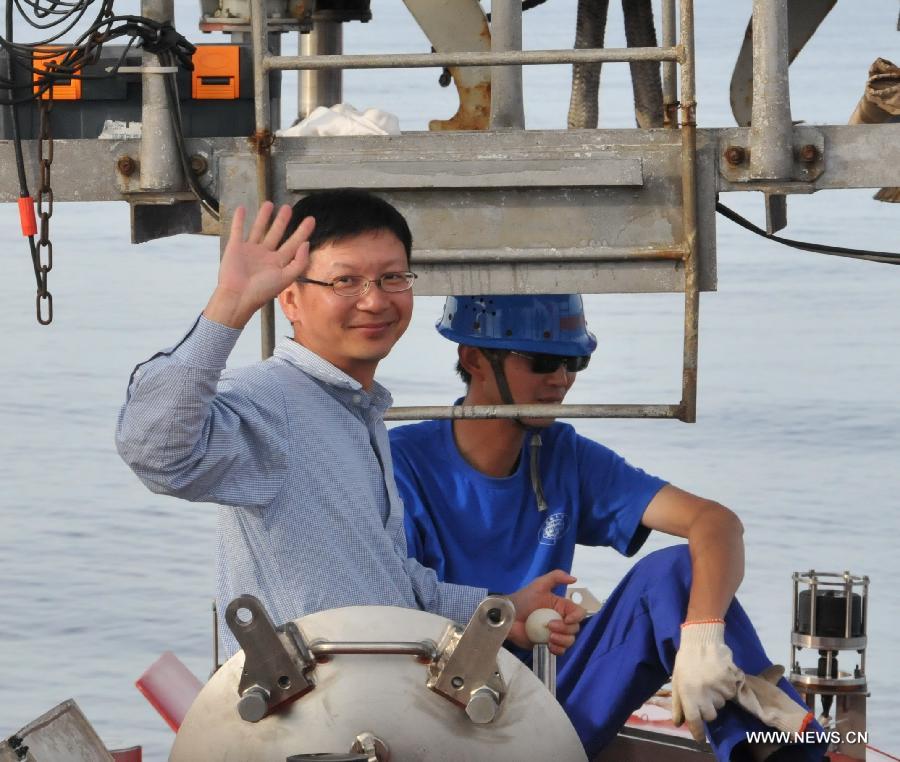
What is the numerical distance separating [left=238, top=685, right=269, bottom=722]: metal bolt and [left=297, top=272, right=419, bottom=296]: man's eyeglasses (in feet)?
2.58

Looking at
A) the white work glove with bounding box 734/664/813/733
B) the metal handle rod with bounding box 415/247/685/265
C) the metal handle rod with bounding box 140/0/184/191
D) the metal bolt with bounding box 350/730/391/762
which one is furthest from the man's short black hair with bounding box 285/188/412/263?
the white work glove with bounding box 734/664/813/733

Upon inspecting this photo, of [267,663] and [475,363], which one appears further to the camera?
[475,363]

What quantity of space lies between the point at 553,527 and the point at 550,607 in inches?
29.4

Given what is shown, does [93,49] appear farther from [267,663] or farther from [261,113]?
[267,663]

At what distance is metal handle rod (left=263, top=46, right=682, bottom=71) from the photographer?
13.3 ft

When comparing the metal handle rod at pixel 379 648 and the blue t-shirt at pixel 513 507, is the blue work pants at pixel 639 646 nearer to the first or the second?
the blue t-shirt at pixel 513 507

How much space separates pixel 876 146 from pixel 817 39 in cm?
2784

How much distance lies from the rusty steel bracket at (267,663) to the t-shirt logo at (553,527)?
1864mm

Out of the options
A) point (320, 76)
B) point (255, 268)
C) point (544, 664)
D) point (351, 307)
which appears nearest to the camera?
point (255, 268)

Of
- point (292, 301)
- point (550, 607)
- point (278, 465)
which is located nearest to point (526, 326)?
point (550, 607)

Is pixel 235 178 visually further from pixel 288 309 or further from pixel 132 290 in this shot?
pixel 132 290

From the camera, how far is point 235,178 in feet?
13.8

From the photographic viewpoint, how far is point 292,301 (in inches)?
136

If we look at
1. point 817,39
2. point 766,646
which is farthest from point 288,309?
point 817,39
